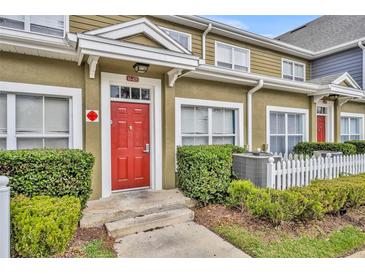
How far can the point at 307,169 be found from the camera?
5.69 m

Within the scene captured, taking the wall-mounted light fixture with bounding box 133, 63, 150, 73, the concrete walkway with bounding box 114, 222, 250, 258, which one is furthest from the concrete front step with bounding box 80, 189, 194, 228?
the wall-mounted light fixture with bounding box 133, 63, 150, 73

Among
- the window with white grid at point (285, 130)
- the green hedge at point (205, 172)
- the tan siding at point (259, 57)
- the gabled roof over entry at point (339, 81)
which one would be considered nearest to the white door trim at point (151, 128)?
the green hedge at point (205, 172)

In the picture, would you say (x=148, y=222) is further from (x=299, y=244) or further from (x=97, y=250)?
(x=299, y=244)

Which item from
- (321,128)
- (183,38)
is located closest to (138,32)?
(183,38)

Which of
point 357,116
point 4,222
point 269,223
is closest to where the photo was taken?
point 4,222

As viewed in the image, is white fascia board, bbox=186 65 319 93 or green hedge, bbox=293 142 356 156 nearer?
white fascia board, bbox=186 65 319 93

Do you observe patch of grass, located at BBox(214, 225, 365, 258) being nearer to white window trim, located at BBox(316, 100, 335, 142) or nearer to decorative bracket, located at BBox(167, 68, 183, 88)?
decorative bracket, located at BBox(167, 68, 183, 88)

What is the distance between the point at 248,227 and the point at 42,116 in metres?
4.67

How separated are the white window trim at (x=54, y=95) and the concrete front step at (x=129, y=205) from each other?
1.43m

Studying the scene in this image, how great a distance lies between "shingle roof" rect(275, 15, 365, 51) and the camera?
11.1 m

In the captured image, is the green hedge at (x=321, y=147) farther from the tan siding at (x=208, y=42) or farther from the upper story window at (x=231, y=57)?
the upper story window at (x=231, y=57)

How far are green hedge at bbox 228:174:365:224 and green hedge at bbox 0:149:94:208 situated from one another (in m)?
3.05

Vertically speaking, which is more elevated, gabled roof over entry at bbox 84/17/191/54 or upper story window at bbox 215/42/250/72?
upper story window at bbox 215/42/250/72

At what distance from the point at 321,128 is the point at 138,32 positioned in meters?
8.53
